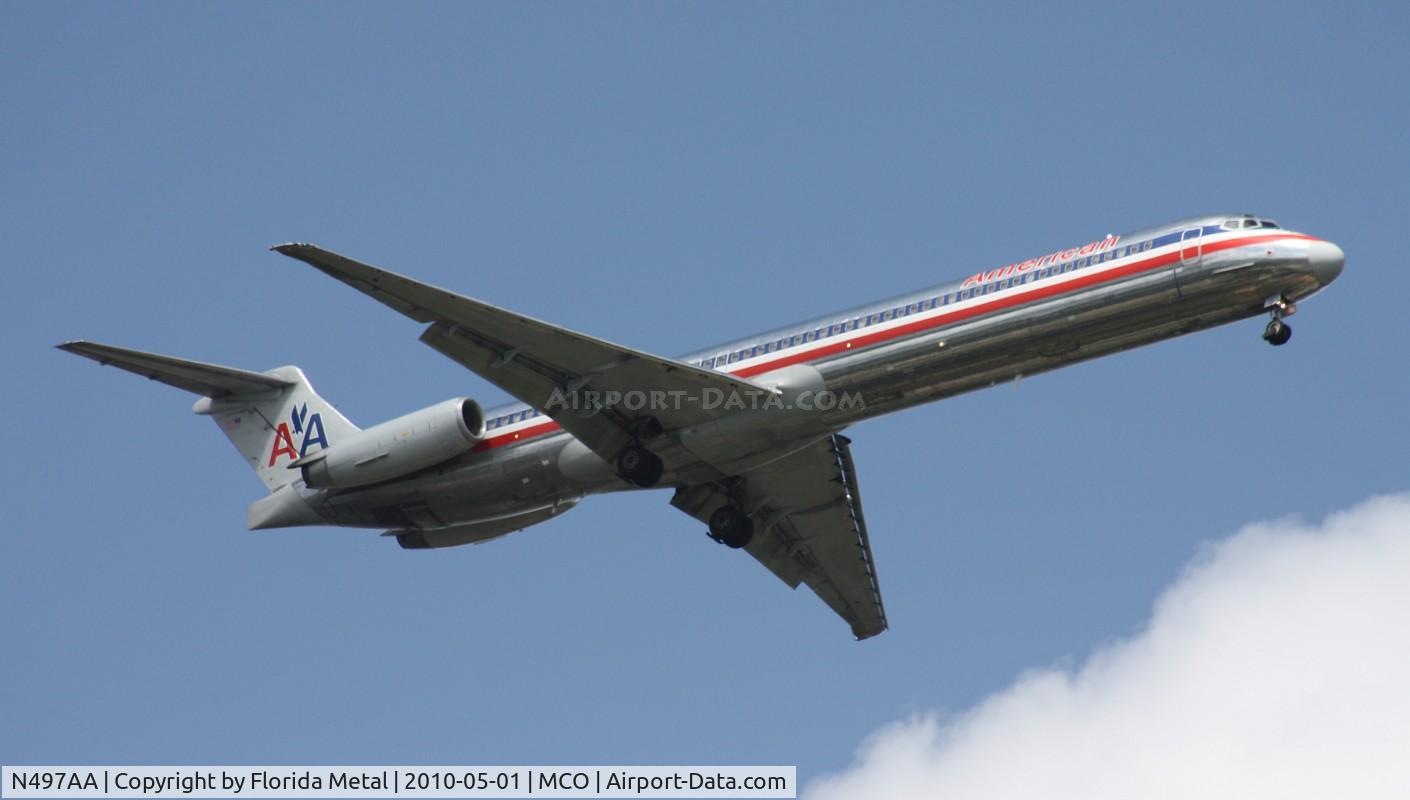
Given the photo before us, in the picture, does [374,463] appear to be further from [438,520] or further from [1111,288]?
[1111,288]

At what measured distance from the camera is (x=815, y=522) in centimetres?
3428

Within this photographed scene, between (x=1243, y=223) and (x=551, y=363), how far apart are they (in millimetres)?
10986

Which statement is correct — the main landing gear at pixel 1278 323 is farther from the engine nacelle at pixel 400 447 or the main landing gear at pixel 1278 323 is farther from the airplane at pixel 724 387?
the engine nacelle at pixel 400 447

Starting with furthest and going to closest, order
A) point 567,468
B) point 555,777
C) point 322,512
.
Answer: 1. point 322,512
2. point 567,468
3. point 555,777

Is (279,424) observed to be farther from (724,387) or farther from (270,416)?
(724,387)

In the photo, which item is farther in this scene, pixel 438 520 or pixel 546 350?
pixel 438 520

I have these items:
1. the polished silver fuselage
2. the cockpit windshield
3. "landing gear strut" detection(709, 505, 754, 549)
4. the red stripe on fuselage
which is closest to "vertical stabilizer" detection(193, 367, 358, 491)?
the polished silver fuselage

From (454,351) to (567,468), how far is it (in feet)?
10.8

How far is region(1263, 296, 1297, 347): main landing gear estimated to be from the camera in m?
27.4

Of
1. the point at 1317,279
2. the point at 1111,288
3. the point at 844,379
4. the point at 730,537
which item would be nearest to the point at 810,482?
the point at 730,537

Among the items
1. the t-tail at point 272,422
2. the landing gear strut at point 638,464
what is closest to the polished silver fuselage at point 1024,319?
the landing gear strut at point 638,464

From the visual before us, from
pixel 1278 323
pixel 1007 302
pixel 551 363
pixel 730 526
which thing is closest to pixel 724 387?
pixel 551 363

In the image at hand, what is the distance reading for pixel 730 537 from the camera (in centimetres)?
3366

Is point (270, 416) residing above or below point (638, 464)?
above
